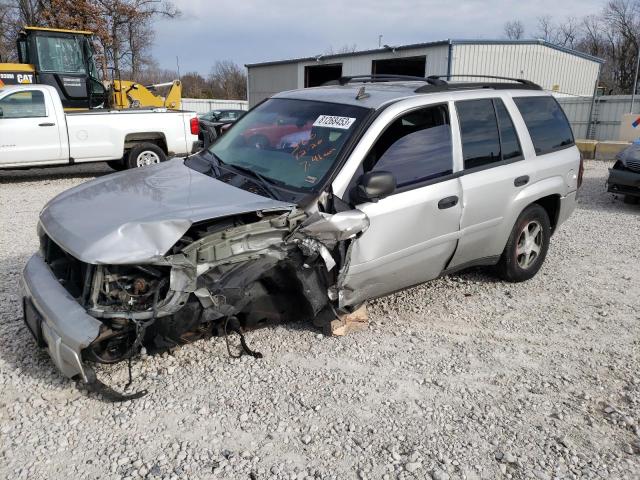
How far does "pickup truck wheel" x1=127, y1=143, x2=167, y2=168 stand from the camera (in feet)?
36.4

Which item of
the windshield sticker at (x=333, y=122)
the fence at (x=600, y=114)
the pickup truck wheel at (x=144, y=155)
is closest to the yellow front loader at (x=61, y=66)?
the pickup truck wheel at (x=144, y=155)

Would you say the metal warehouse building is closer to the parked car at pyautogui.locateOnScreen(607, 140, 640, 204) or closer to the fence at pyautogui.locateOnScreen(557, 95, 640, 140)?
the fence at pyautogui.locateOnScreen(557, 95, 640, 140)

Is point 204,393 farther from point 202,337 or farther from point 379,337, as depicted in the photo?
point 379,337

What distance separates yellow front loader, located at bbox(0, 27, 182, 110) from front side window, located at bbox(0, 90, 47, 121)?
3.20 metres

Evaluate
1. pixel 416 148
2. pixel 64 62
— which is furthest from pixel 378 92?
pixel 64 62

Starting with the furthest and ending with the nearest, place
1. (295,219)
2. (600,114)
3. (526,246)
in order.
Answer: (600,114) → (526,246) → (295,219)

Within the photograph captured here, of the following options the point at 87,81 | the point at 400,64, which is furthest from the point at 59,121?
the point at 400,64

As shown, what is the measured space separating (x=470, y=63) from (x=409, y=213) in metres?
20.9

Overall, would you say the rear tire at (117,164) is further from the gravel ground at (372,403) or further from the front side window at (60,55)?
the gravel ground at (372,403)

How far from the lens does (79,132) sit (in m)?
10.4

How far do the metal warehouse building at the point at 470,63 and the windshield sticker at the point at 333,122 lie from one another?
19.5 meters

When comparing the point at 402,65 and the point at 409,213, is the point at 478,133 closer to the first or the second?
the point at 409,213

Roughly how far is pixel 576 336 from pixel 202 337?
9.28ft

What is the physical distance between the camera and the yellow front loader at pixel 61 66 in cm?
1281
